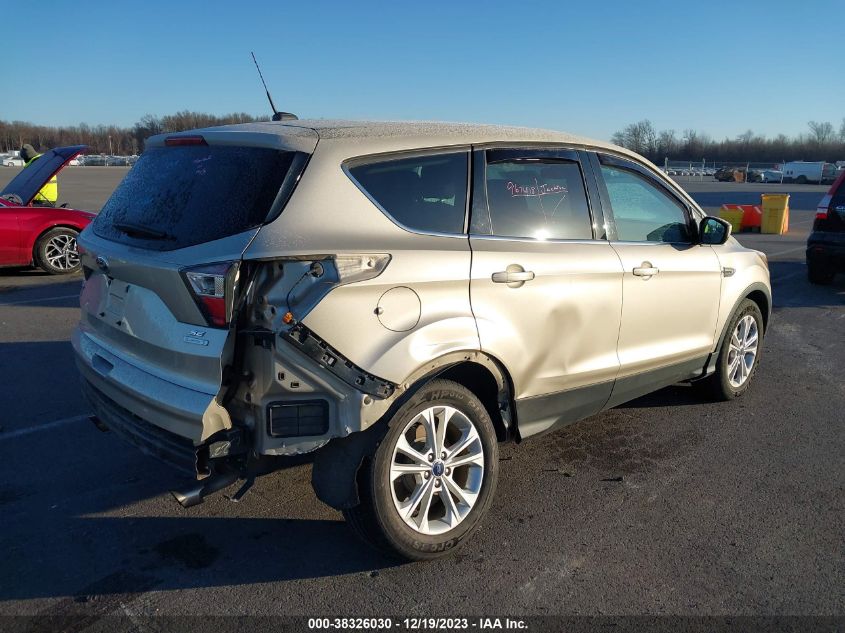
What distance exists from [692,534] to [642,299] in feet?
4.56

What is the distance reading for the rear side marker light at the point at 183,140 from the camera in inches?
131

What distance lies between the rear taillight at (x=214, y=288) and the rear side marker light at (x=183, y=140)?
84 cm

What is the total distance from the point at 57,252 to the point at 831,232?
36.5 feet

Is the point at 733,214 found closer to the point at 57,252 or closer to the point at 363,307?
the point at 57,252

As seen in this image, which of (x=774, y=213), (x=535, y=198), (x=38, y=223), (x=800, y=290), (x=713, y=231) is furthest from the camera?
(x=774, y=213)

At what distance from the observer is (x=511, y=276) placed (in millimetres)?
3385

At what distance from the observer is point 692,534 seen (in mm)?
3475

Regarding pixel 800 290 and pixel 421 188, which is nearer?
pixel 421 188

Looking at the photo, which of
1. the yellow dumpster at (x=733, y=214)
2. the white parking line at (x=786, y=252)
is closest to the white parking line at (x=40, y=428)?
the white parking line at (x=786, y=252)

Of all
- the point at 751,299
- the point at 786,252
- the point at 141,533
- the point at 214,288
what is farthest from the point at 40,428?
the point at 786,252

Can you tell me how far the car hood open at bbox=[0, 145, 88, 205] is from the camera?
9727 mm

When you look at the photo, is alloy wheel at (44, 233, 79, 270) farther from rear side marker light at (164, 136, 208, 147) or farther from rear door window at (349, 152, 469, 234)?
rear door window at (349, 152, 469, 234)

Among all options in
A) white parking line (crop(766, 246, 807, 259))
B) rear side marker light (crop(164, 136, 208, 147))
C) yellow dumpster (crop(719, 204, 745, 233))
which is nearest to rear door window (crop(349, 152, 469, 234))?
rear side marker light (crop(164, 136, 208, 147))

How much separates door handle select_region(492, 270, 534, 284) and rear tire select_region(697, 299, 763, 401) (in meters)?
2.35
